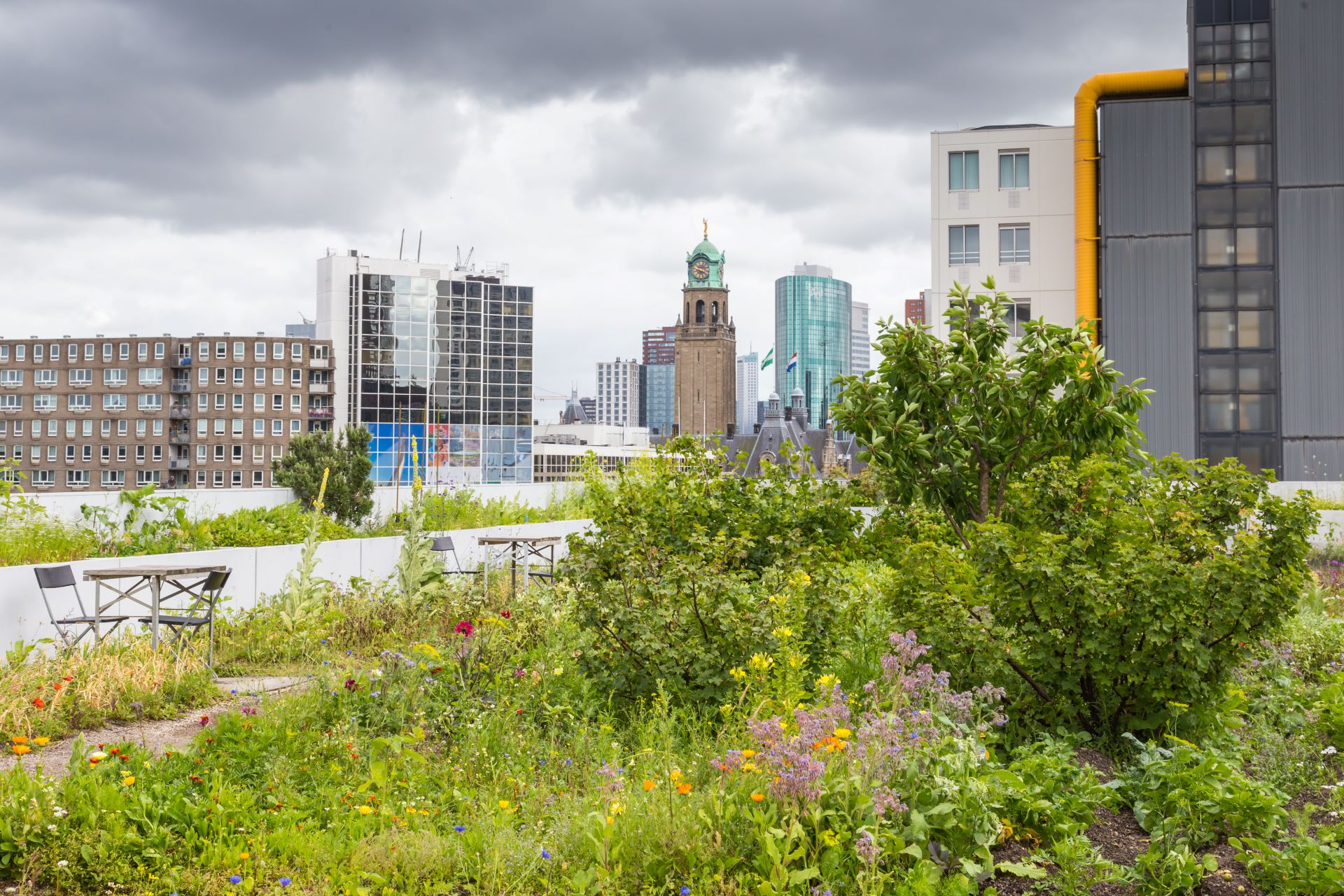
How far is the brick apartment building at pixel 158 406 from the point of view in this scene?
106 m

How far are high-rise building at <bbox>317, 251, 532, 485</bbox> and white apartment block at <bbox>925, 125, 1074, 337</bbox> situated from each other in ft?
Result: 249

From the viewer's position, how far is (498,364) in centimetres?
11581

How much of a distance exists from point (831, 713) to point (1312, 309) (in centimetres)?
3007

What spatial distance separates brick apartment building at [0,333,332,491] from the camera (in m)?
106

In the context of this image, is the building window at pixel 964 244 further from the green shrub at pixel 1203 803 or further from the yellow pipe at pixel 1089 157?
the green shrub at pixel 1203 803

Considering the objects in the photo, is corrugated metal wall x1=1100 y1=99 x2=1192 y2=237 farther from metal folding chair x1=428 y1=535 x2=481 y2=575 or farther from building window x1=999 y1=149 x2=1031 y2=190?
metal folding chair x1=428 y1=535 x2=481 y2=575

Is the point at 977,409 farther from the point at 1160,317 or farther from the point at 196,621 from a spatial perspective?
the point at 1160,317

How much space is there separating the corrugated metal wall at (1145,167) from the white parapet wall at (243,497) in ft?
64.1

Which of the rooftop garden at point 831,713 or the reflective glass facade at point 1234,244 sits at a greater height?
the reflective glass facade at point 1234,244

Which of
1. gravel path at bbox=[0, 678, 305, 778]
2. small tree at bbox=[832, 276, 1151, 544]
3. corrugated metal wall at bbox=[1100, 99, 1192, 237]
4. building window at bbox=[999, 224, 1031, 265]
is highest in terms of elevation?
corrugated metal wall at bbox=[1100, 99, 1192, 237]

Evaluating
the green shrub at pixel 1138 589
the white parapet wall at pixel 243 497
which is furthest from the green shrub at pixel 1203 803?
the white parapet wall at pixel 243 497

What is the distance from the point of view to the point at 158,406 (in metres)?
110

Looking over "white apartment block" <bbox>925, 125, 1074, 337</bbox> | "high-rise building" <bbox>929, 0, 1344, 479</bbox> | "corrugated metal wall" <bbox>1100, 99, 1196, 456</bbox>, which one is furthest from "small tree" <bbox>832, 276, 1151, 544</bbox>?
"corrugated metal wall" <bbox>1100, 99, 1196, 456</bbox>

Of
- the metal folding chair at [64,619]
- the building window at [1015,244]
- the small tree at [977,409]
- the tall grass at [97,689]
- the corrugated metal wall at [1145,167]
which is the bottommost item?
the tall grass at [97,689]
